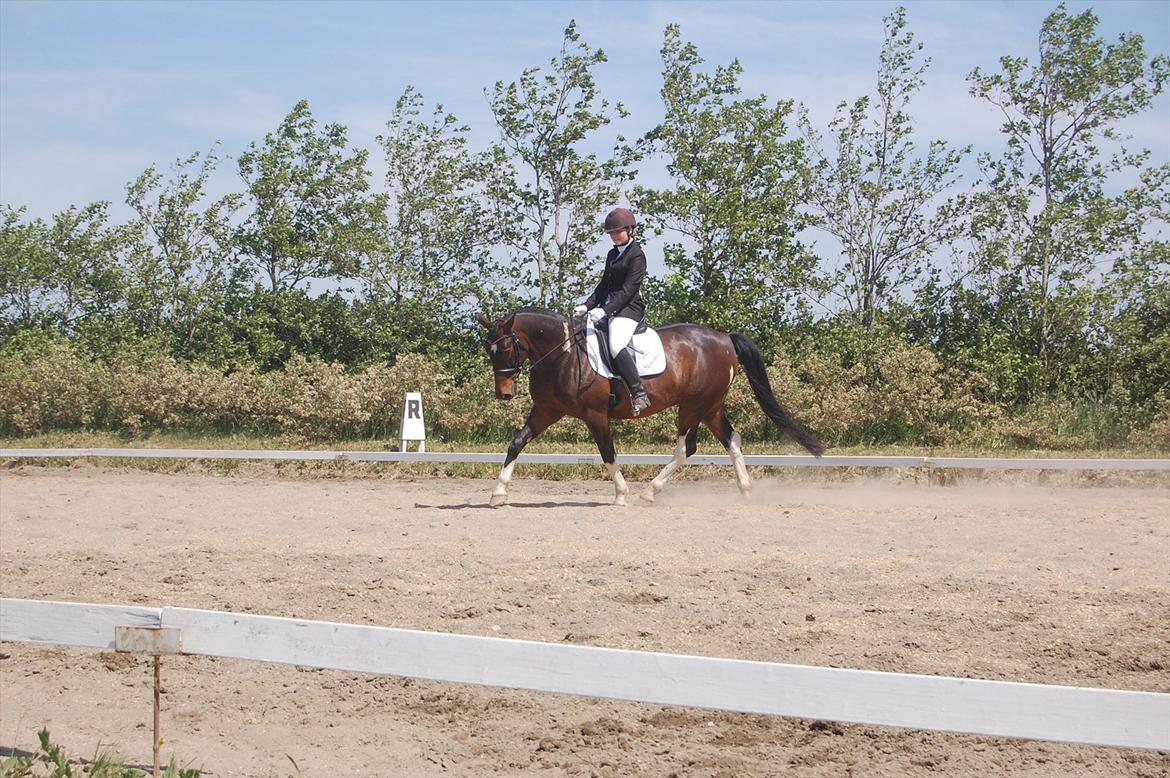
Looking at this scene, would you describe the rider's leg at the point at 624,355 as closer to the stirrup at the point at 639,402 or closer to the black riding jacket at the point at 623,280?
the stirrup at the point at 639,402

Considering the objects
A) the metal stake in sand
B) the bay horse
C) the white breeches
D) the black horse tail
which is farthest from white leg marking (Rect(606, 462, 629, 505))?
the metal stake in sand

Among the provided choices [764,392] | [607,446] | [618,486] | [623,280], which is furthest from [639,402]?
[764,392]

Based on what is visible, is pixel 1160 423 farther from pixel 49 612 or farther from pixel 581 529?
pixel 49 612

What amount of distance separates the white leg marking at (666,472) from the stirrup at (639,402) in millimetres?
703

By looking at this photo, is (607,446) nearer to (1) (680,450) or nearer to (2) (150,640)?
→ (1) (680,450)

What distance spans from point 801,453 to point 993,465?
125 inches

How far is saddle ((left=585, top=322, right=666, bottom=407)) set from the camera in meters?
11.5

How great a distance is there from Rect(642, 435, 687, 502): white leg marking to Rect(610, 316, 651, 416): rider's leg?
97 cm

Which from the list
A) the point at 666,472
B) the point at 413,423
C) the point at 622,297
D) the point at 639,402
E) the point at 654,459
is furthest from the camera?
the point at 413,423

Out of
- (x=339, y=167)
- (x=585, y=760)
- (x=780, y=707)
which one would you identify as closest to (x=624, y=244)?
(x=585, y=760)

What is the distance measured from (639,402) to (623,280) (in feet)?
3.99

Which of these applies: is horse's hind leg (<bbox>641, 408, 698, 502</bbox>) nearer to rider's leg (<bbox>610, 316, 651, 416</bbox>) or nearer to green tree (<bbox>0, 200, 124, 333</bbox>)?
rider's leg (<bbox>610, 316, 651, 416</bbox>)

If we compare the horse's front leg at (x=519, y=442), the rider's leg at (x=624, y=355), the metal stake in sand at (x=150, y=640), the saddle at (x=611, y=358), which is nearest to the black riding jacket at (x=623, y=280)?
the rider's leg at (x=624, y=355)

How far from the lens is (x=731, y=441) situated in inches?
482
